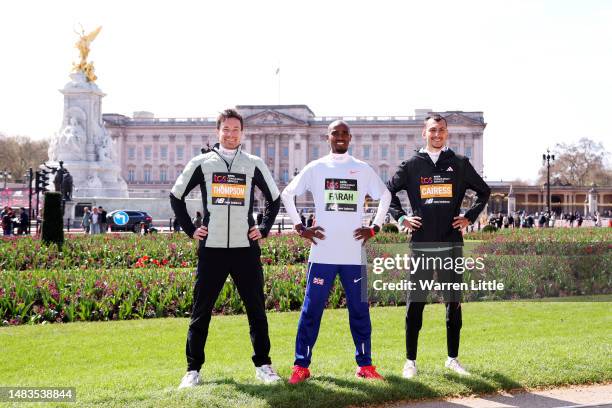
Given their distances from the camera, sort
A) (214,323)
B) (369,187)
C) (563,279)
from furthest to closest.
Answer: (563,279) < (214,323) < (369,187)

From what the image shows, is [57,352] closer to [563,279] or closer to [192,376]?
[192,376]

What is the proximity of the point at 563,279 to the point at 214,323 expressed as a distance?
5700 mm

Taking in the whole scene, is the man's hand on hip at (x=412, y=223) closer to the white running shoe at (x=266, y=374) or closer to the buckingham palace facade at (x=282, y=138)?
the white running shoe at (x=266, y=374)

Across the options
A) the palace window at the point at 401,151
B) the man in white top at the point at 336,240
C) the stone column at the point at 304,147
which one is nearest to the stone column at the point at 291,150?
the stone column at the point at 304,147

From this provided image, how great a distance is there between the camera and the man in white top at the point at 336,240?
5.48 meters

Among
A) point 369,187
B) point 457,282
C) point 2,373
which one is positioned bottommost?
point 2,373

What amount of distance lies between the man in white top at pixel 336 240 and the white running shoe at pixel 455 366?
2.39 ft

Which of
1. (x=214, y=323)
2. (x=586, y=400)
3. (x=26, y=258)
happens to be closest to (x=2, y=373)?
(x=214, y=323)

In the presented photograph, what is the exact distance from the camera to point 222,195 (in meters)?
5.42

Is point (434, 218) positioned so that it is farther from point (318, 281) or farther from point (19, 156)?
point (19, 156)

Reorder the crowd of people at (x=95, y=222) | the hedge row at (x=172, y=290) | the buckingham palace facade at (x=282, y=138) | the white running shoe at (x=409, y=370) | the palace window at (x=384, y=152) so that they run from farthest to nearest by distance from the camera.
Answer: the palace window at (x=384, y=152) < the buckingham palace facade at (x=282, y=138) < the crowd of people at (x=95, y=222) < the hedge row at (x=172, y=290) < the white running shoe at (x=409, y=370)

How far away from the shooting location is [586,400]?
5.11 meters

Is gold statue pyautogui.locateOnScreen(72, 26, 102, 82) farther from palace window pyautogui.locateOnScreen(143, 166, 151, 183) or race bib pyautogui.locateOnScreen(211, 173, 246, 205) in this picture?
palace window pyautogui.locateOnScreen(143, 166, 151, 183)

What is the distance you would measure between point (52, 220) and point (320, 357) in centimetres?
1221
